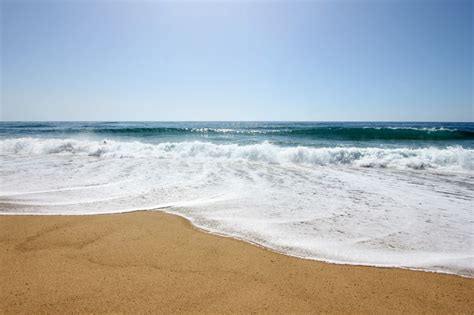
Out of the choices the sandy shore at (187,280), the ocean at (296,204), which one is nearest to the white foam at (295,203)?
the ocean at (296,204)

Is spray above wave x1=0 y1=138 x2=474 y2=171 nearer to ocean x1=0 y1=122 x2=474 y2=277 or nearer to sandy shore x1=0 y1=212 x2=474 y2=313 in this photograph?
ocean x1=0 y1=122 x2=474 y2=277

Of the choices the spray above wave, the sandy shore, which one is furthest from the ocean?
the spray above wave

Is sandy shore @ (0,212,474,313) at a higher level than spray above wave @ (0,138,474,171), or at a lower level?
lower

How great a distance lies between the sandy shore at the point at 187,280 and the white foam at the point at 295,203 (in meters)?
0.34

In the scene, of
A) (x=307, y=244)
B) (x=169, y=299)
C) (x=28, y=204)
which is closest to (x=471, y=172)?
(x=307, y=244)

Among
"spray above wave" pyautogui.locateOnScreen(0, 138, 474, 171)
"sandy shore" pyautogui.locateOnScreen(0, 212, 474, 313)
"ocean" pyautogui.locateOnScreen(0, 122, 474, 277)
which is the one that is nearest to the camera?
"sandy shore" pyautogui.locateOnScreen(0, 212, 474, 313)

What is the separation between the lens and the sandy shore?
2117 mm

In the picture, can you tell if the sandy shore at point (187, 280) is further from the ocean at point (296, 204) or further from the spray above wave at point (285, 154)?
the spray above wave at point (285, 154)

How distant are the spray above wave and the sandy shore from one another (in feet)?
25.9

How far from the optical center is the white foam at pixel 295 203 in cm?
316

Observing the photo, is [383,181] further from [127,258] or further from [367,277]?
[127,258]

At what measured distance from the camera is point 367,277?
254cm

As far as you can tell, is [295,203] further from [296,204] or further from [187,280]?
[187,280]

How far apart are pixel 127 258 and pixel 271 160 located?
328 inches
